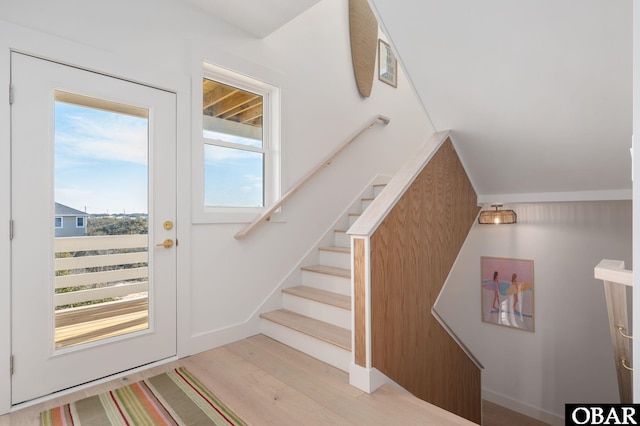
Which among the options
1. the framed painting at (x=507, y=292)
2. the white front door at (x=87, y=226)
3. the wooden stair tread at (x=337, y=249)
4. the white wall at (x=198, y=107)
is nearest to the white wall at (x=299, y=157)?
the white wall at (x=198, y=107)

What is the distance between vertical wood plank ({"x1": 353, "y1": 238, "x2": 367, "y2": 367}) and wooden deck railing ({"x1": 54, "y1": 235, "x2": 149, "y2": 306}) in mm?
1388

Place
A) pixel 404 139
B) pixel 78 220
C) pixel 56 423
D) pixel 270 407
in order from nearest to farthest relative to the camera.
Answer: pixel 56 423, pixel 270 407, pixel 78 220, pixel 404 139

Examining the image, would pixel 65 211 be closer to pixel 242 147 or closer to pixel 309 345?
pixel 242 147

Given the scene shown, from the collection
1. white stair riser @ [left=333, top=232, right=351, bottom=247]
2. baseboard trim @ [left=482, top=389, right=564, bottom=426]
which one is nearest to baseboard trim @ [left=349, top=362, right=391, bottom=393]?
white stair riser @ [left=333, top=232, right=351, bottom=247]

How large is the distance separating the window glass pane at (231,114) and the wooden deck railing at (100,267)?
1014mm

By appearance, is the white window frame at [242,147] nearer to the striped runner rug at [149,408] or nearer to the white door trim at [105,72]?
the white door trim at [105,72]

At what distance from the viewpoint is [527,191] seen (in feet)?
9.43

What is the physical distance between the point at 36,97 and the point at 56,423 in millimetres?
1696

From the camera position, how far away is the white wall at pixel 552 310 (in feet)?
11.9

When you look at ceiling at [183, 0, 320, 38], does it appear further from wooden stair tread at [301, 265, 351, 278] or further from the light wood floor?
the light wood floor

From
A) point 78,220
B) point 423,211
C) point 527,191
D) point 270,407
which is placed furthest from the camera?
point 527,191

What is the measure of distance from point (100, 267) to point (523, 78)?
272 centimetres

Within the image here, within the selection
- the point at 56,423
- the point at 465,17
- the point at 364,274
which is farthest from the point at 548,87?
the point at 56,423

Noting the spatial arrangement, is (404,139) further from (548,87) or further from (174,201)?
(174,201)
